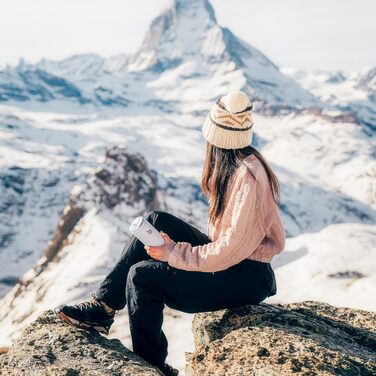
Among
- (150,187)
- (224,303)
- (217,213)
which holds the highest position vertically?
(217,213)

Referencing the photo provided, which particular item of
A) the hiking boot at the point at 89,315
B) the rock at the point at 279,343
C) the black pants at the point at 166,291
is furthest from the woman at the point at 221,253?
the rock at the point at 279,343

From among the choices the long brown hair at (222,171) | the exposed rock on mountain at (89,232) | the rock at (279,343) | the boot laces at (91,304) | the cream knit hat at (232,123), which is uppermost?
the cream knit hat at (232,123)

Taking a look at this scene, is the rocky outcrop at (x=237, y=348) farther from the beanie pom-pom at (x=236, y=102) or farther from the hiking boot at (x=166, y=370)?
the beanie pom-pom at (x=236, y=102)

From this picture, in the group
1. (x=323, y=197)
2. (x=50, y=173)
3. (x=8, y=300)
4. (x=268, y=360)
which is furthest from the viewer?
(x=323, y=197)

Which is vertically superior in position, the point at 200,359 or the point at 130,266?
the point at 130,266

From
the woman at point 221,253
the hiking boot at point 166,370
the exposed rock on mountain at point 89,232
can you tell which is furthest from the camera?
the exposed rock on mountain at point 89,232

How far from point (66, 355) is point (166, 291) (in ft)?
4.63

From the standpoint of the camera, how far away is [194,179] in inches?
7003

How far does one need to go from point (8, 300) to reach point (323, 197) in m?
165

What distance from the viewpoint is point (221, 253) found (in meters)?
5.65

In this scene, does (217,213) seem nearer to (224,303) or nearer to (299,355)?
(224,303)

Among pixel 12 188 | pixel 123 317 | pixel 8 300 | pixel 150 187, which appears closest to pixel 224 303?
pixel 123 317

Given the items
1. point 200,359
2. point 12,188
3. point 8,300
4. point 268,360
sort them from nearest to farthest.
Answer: point 268,360
point 200,359
point 8,300
point 12,188

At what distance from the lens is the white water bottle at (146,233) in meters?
5.97
